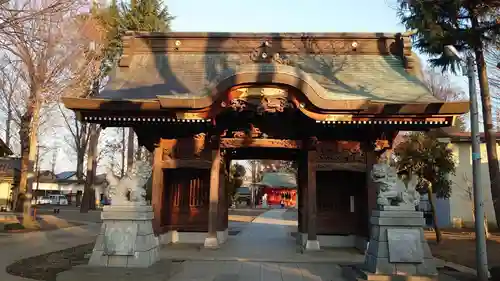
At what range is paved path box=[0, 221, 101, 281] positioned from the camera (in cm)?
1101

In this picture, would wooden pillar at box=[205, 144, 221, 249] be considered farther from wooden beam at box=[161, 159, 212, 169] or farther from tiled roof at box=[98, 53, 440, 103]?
tiled roof at box=[98, 53, 440, 103]

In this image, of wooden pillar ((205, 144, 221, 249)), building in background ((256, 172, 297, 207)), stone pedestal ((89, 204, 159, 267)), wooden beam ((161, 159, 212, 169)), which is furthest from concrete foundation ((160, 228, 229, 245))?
building in background ((256, 172, 297, 207))

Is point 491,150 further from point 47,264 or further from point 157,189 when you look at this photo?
point 47,264

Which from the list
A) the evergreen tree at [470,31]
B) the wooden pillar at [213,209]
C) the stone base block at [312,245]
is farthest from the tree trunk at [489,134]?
the wooden pillar at [213,209]

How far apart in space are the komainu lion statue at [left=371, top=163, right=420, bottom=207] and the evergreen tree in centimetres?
543

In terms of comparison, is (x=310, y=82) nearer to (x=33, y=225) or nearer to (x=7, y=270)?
(x=7, y=270)

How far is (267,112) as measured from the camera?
36.7 feet

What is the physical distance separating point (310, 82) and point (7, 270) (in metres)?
8.85

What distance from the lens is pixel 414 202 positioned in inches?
330

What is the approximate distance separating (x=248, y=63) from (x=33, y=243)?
1042 cm

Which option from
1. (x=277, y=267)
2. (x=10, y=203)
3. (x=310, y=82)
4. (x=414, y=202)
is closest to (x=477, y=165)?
(x=414, y=202)

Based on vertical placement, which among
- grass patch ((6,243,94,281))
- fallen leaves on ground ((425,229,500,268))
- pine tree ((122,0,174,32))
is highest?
pine tree ((122,0,174,32))

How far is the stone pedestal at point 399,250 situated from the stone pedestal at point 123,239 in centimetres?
470

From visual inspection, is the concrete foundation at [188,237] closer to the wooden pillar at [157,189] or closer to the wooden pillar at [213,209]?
the wooden pillar at [157,189]
